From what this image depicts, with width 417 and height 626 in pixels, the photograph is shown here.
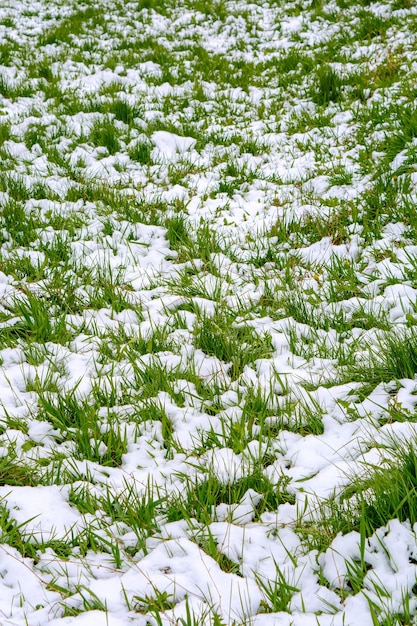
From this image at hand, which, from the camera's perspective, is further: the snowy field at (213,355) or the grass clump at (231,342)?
the grass clump at (231,342)

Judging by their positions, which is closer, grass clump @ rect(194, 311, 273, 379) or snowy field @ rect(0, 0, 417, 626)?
snowy field @ rect(0, 0, 417, 626)

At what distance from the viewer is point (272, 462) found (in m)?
2.34

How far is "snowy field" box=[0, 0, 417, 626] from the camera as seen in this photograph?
71.4 inches

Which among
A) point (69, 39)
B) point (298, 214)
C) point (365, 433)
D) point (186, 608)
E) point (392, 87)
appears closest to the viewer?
point (186, 608)

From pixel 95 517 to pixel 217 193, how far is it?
146 inches

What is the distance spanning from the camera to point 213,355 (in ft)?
10.1

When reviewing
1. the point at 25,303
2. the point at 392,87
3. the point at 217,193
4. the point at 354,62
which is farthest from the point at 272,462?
the point at 354,62

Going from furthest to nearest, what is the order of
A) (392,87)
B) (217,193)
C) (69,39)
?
1. (69,39)
2. (392,87)
3. (217,193)

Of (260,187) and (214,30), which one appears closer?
(260,187)

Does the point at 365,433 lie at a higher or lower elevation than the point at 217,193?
lower

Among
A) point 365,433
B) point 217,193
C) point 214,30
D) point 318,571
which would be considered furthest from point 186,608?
point 214,30

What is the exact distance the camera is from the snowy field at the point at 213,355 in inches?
71.4

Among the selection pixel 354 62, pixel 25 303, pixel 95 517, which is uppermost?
pixel 354 62

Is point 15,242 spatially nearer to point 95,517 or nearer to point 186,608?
point 95,517
